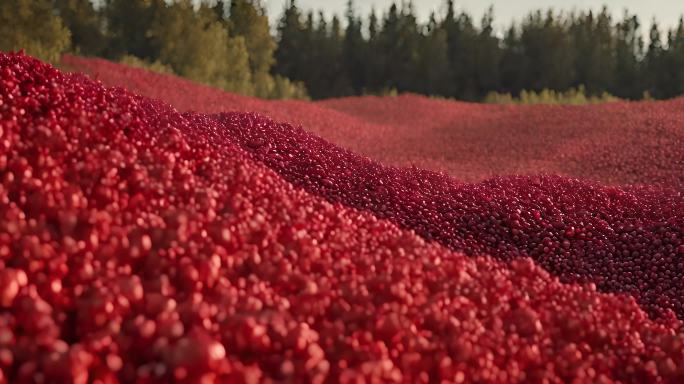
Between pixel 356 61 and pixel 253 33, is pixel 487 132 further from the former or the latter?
pixel 356 61

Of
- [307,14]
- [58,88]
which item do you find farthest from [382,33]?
[58,88]

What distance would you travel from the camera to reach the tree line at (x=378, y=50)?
25688 mm

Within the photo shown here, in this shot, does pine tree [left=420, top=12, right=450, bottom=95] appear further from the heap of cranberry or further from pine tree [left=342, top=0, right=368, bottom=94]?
the heap of cranberry

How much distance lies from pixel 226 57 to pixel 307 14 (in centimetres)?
1147

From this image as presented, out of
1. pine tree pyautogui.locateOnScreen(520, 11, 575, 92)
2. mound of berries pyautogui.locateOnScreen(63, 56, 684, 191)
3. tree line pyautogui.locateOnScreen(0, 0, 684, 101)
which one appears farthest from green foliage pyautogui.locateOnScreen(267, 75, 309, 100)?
pine tree pyautogui.locateOnScreen(520, 11, 575, 92)

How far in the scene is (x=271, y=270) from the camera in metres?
3.05

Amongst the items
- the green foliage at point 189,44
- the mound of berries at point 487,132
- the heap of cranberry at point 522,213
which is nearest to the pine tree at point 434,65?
the mound of berries at point 487,132

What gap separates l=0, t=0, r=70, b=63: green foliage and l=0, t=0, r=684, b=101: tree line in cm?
422

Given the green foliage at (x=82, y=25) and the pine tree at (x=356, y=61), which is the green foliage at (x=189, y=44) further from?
the pine tree at (x=356, y=61)

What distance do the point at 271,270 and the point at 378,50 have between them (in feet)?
109

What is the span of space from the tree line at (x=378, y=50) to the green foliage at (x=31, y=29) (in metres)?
4.22

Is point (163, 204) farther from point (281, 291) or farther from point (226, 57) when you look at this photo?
point (226, 57)

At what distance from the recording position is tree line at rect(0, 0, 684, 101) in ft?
84.3

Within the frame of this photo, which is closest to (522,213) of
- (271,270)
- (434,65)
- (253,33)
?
(271,270)
